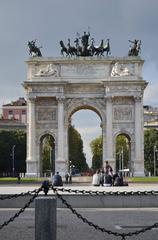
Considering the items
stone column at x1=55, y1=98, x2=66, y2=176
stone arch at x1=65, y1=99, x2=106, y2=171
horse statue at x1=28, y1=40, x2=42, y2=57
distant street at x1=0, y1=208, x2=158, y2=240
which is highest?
horse statue at x1=28, y1=40, x2=42, y2=57

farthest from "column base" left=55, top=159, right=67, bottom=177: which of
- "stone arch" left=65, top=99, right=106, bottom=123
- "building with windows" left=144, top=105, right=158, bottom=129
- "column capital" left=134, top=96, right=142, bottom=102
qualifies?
"building with windows" left=144, top=105, right=158, bottom=129

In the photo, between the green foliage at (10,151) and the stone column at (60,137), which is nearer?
the stone column at (60,137)

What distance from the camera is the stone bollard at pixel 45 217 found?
11312mm

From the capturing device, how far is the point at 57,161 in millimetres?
72812

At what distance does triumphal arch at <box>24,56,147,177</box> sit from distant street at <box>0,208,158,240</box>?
49.8 metres

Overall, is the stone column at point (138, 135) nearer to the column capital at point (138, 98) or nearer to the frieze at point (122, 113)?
the column capital at point (138, 98)

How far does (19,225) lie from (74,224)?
164 centimetres

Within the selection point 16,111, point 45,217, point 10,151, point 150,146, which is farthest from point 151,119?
point 45,217

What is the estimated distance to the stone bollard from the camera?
11.3 m

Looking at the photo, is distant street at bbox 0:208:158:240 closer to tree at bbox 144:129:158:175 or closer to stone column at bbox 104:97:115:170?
stone column at bbox 104:97:115:170

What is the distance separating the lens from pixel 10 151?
108 meters

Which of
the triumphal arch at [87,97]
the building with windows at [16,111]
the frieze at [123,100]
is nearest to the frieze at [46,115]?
the triumphal arch at [87,97]

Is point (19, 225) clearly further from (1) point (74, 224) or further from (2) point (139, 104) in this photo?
(2) point (139, 104)

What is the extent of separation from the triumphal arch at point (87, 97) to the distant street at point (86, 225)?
49.8 metres
